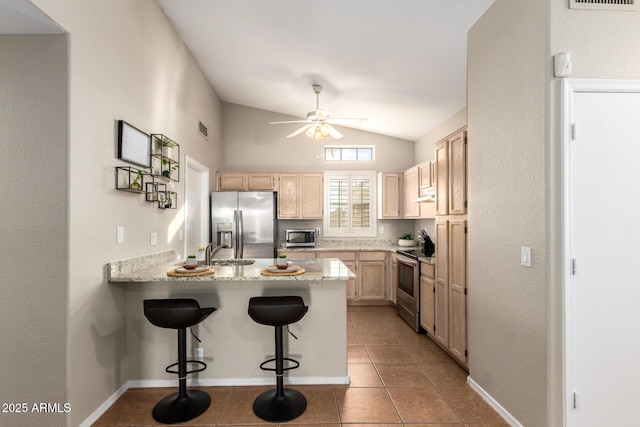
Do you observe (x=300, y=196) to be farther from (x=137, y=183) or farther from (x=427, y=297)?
(x=137, y=183)

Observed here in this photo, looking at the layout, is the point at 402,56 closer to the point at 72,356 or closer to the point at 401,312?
the point at 401,312

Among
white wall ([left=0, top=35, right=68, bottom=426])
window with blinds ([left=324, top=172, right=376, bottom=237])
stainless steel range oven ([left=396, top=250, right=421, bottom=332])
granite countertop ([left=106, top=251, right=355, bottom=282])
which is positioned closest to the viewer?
white wall ([left=0, top=35, right=68, bottom=426])

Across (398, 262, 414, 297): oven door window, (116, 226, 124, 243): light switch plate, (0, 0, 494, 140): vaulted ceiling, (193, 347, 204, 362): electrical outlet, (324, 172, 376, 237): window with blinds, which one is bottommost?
(193, 347, 204, 362): electrical outlet

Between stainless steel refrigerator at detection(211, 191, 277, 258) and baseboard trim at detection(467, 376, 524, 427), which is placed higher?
stainless steel refrigerator at detection(211, 191, 277, 258)

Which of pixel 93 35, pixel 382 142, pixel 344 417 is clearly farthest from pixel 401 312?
pixel 93 35

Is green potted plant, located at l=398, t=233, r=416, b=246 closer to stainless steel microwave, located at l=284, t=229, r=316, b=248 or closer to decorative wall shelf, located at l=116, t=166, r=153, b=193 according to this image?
stainless steel microwave, located at l=284, t=229, r=316, b=248

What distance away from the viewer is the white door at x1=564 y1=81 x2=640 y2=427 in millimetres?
1836

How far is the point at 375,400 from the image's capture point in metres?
2.50

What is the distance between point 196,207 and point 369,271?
9.41 feet

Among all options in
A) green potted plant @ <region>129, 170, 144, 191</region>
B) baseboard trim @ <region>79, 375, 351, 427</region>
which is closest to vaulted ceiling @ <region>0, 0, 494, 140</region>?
green potted plant @ <region>129, 170, 144, 191</region>

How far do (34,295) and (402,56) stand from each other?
142 inches

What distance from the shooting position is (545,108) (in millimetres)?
1878

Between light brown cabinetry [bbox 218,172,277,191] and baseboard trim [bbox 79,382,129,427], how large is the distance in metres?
3.40

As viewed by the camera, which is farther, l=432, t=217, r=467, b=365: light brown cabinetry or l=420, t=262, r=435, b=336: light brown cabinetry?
l=420, t=262, r=435, b=336: light brown cabinetry
